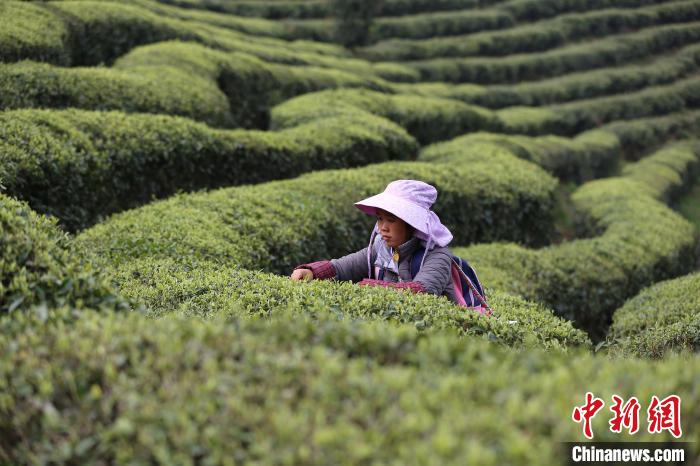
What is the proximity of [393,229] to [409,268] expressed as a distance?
0.43m

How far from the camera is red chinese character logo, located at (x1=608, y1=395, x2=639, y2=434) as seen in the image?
8.29 feet

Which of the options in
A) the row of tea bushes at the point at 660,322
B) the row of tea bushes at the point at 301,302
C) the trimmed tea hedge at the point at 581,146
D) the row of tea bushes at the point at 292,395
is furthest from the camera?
the trimmed tea hedge at the point at 581,146

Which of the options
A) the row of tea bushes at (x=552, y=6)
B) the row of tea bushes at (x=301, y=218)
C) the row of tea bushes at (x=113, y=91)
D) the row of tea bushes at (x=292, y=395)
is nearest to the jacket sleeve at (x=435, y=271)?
the row of tea bushes at (x=301, y=218)

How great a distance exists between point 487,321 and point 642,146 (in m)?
31.8

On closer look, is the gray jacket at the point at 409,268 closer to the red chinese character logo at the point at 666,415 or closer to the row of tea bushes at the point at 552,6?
the red chinese character logo at the point at 666,415

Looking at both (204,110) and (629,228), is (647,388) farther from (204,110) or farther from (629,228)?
(629,228)

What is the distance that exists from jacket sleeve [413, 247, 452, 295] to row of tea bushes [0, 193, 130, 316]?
2522 millimetres

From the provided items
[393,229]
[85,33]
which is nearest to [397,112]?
[85,33]

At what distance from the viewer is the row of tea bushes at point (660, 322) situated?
22.4 feet

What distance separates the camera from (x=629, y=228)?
48.6 feet

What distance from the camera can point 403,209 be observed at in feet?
17.6

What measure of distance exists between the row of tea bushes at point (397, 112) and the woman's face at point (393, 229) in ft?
33.3

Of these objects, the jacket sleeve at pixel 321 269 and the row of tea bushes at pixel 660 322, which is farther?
the row of tea bushes at pixel 660 322
